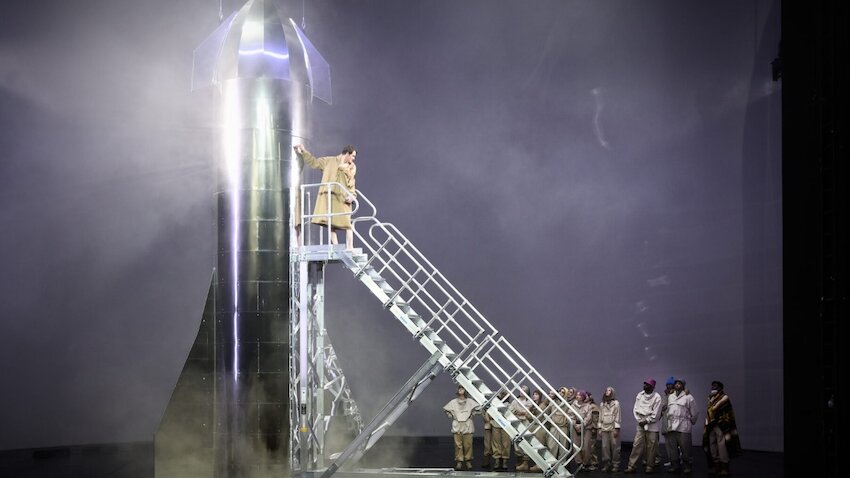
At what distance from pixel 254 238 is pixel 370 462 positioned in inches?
221

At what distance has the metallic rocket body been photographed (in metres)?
11.9

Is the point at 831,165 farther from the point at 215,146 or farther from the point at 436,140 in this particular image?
the point at 436,140

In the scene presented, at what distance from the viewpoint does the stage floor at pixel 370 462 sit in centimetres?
1406

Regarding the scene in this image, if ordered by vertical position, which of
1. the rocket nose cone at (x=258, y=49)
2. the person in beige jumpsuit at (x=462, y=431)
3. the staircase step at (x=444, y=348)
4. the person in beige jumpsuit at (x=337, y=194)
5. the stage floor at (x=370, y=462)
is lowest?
the stage floor at (x=370, y=462)

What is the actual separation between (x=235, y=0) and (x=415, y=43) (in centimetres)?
380

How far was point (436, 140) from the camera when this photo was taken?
19.1 m

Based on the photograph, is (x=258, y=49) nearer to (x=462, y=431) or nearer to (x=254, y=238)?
(x=254, y=238)

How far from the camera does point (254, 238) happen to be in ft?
39.8

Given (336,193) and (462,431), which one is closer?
(336,193)

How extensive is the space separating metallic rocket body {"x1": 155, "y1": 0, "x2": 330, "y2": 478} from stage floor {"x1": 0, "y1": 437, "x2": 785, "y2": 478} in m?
1.85

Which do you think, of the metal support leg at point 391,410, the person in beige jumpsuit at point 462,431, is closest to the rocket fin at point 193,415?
the metal support leg at point 391,410

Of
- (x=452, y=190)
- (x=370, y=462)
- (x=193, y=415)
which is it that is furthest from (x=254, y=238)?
(x=452, y=190)

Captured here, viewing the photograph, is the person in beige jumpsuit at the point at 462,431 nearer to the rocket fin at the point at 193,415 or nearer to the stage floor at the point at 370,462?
the stage floor at the point at 370,462

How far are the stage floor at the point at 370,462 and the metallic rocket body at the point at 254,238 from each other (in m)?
1.85
